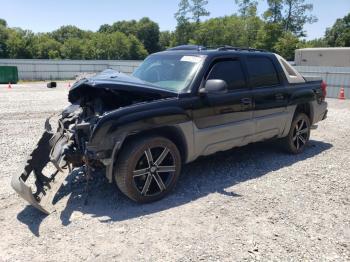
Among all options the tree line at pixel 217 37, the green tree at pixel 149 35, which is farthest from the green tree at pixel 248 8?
the green tree at pixel 149 35

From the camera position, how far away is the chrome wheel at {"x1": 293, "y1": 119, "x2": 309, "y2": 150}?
652cm

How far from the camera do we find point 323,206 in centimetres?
437

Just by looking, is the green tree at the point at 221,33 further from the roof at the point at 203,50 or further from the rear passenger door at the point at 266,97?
the roof at the point at 203,50

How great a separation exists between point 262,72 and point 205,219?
2.86 meters

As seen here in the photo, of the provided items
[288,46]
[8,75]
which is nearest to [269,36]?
[288,46]

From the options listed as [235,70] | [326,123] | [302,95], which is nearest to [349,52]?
[326,123]

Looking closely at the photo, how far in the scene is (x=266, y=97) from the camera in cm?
562

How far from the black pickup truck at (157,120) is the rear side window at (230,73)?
2 cm

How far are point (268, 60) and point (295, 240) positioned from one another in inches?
132

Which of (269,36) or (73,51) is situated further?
(73,51)

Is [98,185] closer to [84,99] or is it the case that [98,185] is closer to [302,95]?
[84,99]

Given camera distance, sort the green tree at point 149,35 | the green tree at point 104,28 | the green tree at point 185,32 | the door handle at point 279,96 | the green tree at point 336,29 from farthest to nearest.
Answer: the green tree at point 104,28, the green tree at point 149,35, the green tree at point 336,29, the green tree at point 185,32, the door handle at point 279,96

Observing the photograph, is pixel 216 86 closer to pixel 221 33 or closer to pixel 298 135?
pixel 298 135

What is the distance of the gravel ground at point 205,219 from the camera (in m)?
3.36
